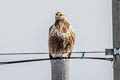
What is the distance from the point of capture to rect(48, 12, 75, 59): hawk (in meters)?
1.89

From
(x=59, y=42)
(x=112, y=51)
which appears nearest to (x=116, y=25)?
(x=112, y=51)

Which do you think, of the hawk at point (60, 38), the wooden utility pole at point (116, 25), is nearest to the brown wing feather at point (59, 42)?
the hawk at point (60, 38)

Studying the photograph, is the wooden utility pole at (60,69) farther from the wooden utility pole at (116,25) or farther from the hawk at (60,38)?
the wooden utility pole at (116,25)

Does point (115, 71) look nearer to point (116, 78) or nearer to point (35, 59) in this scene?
point (116, 78)

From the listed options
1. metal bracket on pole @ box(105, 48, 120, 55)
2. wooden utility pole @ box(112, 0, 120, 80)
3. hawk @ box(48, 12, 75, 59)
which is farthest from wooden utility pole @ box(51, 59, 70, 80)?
wooden utility pole @ box(112, 0, 120, 80)

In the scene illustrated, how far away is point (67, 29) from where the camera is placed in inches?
75.2

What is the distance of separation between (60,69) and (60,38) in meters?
0.25

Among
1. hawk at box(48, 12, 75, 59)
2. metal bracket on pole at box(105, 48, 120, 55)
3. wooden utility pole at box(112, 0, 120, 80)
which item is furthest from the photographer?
wooden utility pole at box(112, 0, 120, 80)

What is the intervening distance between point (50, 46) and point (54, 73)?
218 mm

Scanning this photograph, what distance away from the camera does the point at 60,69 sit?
193cm

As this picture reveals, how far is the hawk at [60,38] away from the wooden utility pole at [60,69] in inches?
1.6

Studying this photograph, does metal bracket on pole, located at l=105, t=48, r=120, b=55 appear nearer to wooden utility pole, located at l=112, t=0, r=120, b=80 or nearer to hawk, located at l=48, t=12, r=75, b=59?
wooden utility pole, located at l=112, t=0, r=120, b=80

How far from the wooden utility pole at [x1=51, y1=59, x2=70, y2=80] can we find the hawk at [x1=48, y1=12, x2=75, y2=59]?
4cm

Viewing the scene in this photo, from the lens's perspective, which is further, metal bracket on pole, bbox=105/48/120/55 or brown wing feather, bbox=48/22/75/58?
metal bracket on pole, bbox=105/48/120/55
